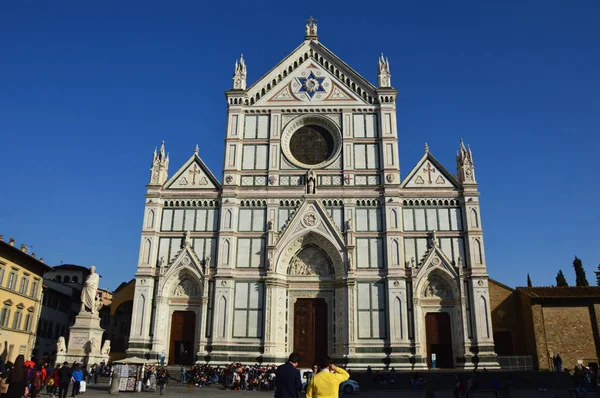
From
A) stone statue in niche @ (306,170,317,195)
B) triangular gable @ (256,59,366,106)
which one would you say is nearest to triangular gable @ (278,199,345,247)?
stone statue in niche @ (306,170,317,195)

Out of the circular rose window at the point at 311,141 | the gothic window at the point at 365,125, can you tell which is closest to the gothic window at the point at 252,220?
the circular rose window at the point at 311,141

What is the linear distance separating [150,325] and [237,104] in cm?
1612

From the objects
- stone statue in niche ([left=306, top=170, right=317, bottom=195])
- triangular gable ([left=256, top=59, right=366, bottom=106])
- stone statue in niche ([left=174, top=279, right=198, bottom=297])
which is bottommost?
stone statue in niche ([left=174, top=279, right=198, bottom=297])

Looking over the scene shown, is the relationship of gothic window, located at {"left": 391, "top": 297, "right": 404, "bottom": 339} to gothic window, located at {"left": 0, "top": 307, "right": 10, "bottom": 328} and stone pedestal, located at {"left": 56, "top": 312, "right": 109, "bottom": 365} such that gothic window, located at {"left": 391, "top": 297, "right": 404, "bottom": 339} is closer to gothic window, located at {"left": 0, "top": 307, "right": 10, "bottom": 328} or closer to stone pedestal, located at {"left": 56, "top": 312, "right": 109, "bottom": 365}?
stone pedestal, located at {"left": 56, "top": 312, "right": 109, "bottom": 365}

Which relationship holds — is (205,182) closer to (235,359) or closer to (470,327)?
(235,359)

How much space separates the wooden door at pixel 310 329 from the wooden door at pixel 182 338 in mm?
6610

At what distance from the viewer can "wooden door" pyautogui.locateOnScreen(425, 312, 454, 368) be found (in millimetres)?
30641

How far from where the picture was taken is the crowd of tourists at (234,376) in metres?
26.2

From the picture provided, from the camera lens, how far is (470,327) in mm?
30312

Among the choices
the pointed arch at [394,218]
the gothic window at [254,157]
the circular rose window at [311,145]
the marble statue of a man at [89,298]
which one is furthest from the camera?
Answer: the circular rose window at [311,145]

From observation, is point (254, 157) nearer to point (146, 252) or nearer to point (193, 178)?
point (193, 178)

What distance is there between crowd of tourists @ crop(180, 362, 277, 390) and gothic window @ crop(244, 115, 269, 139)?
50.5 feet

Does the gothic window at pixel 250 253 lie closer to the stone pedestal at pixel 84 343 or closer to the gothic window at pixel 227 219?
the gothic window at pixel 227 219

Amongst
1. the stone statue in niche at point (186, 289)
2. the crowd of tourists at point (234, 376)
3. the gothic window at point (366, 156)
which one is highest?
the gothic window at point (366, 156)
